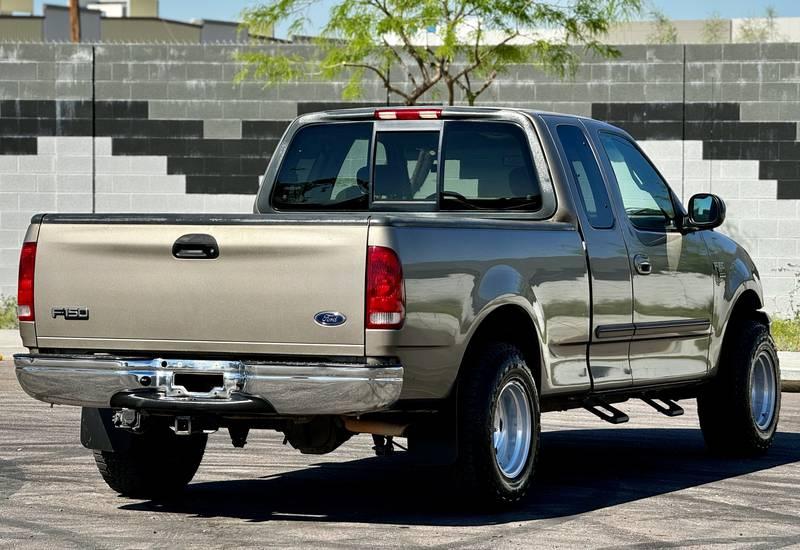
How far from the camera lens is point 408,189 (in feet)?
31.3

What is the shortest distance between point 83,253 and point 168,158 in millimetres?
14530

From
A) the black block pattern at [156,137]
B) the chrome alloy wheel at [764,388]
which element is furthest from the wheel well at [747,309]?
the black block pattern at [156,137]

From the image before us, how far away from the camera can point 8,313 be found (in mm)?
22172

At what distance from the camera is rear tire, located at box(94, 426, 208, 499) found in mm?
8742

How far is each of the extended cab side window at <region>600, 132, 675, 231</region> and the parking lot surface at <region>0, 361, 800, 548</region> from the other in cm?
154

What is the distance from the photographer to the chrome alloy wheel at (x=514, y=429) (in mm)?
8438

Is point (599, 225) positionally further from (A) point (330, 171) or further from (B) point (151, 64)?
(B) point (151, 64)

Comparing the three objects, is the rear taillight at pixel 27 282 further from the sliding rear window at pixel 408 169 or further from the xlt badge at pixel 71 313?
the sliding rear window at pixel 408 169

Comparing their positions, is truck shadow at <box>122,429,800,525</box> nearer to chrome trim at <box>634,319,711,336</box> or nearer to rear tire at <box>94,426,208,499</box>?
rear tire at <box>94,426,208,499</box>

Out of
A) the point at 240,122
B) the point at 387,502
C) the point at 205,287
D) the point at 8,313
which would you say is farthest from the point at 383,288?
the point at 8,313

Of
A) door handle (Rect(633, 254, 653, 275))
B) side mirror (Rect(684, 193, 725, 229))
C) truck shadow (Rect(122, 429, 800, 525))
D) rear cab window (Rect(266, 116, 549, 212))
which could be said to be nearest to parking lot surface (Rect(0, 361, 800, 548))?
truck shadow (Rect(122, 429, 800, 525))

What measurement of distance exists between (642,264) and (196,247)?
301 centimetres

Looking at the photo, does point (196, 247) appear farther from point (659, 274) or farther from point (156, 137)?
point (156, 137)

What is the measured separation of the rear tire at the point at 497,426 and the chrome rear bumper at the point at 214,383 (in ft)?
2.28
